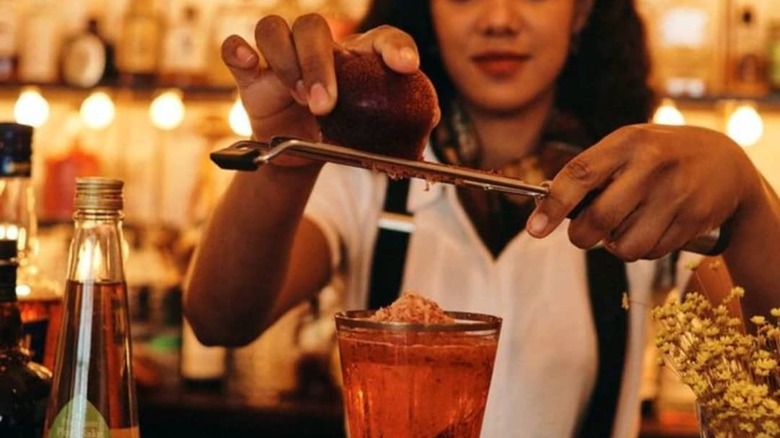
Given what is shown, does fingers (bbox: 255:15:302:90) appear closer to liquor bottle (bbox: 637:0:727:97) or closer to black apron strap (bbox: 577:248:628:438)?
black apron strap (bbox: 577:248:628:438)

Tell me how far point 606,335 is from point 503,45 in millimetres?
418

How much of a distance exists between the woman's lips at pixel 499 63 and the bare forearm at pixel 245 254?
41 cm

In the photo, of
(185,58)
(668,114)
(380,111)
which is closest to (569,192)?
(380,111)

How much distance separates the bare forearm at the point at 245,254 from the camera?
122 cm

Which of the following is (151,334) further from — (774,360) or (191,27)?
(774,360)

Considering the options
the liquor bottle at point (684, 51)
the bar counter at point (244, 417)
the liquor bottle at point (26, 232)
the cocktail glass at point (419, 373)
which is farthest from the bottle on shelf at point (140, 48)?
the cocktail glass at point (419, 373)

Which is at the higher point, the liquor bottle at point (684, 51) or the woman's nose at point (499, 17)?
the liquor bottle at point (684, 51)

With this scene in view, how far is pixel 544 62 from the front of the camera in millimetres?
1563

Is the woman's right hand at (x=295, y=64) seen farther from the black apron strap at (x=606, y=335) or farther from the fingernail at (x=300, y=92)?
the black apron strap at (x=606, y=335)

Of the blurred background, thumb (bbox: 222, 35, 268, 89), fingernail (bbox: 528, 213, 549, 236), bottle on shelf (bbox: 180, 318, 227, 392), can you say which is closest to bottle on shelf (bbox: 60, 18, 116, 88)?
the blurred background

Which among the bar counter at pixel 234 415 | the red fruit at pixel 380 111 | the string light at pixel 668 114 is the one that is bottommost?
the bar counter at pixel 234 415

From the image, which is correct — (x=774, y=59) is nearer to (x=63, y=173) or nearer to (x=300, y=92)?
(x=63, y=173)

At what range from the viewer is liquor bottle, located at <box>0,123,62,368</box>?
98 cm

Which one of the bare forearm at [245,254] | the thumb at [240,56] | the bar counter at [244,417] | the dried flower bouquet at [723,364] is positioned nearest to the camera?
the dried flower bouquet at [723,364]
